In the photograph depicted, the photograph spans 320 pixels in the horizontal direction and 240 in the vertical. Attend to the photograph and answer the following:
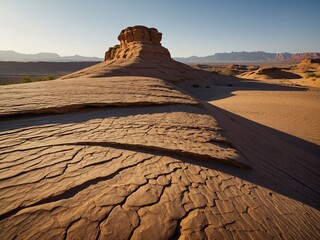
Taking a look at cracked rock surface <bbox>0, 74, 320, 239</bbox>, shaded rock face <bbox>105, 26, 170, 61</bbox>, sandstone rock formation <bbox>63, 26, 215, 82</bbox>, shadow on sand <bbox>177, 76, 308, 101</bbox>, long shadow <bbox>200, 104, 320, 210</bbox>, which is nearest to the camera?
cracked rock surface <bbox>0, 74, 320, 239</bbox>

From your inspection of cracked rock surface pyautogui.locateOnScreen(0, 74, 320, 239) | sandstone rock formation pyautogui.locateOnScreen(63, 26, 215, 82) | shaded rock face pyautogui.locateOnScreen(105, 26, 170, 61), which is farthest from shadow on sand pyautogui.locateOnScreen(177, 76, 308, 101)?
cracked rock surface pyautogui.locateOnScreen(0, 74, 320, 239)

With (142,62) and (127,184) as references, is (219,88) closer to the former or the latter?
(142,62)

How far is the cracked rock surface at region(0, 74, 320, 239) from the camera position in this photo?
1355 mm

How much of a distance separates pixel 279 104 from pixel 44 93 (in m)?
9.84

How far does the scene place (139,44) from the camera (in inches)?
773

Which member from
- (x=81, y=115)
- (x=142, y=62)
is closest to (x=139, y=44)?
(x=142, y=62)

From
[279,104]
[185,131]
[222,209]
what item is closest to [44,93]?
[185,131]

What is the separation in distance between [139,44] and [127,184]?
19.8m

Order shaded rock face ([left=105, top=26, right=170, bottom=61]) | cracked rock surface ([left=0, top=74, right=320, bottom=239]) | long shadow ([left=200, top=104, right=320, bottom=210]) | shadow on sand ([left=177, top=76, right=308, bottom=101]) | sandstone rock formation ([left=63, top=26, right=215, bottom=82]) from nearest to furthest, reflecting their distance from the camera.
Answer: cracked rock surface ([left=0, top=74, right=320, bottom=239])
long shadow ([left=200, top=104, right=320, bottom=210])
shadow on sand ([left=177, top=76, right=308, bottom=101])
sandstone rock formation ([left=63, top=26, right=215, bottom=82])
shaded rock face ([left=105, top=26, right=170, bottom=61])

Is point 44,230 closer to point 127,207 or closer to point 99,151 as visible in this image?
point 127,207

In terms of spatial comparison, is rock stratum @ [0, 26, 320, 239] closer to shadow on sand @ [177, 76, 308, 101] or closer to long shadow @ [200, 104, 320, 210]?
long shadow @ [200, 104, 320, 210]

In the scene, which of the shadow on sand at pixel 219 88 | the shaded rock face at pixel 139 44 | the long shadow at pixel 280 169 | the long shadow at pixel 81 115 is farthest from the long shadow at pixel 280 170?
the shaded rock face at pixel 139 44

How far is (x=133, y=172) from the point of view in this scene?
1.89m

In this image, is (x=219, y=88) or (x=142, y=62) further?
(x=142, y=62)
